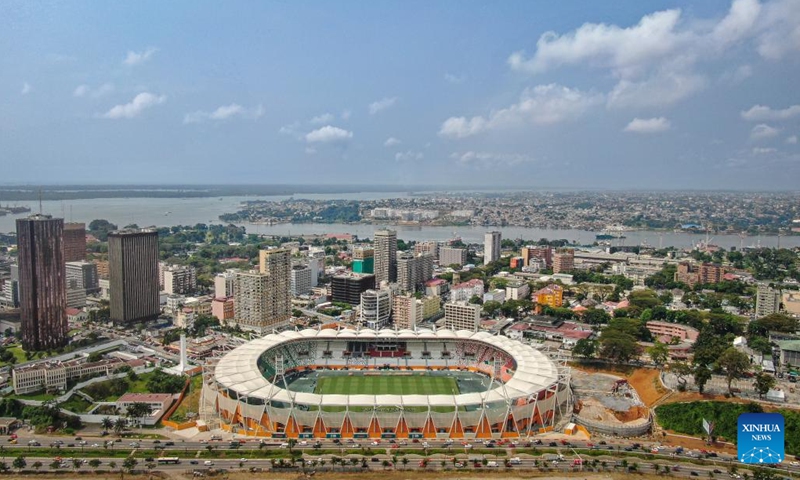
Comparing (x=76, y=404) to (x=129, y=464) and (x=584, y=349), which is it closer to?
(x=129, y=464)

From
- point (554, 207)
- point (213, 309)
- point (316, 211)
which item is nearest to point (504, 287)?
point (213, 309)

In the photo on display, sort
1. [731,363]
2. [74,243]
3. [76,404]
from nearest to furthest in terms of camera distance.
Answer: [76,404], [731,363], [74,243]

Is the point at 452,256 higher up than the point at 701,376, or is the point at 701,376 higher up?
the point at 452,256

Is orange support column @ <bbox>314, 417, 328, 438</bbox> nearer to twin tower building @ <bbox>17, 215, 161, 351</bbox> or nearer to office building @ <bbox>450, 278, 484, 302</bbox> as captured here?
twin tower building @ <bbox>17, 215, 161, 351</bbox>

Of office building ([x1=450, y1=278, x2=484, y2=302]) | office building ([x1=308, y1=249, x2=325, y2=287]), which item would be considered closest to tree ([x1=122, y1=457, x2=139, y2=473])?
office building ([x1=450, y1=278, x2=484, y2=302])

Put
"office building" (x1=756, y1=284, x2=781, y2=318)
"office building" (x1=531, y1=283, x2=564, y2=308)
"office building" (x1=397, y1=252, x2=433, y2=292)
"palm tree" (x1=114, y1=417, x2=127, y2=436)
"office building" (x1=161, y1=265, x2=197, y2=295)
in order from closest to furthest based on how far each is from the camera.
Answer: "palm tree" (x1=114, y1=417, x2=127, y2=436), "office building" (x1=756, y1=284, x2=781, y2=318), "office building" (x1=531, y1=283, x2=564, y2=308), "office building" (x1=161, y1=265, x2=197, y2=295), "office building" (x1=397, y1=252, x2=433, y2=292)

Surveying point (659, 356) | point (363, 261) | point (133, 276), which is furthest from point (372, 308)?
point (659, 356)
